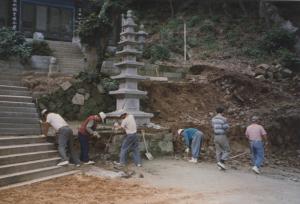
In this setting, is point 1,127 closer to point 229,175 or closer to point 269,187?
point 229,175

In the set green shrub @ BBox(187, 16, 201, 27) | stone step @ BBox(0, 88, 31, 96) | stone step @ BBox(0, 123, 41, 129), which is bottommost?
stone step @ BBox(0, 123, 41, 129)

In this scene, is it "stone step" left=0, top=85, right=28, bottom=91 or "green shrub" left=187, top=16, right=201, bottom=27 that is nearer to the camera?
"stone step" left=0, top=85, right=28, bottom=91

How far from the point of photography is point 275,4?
29875mm

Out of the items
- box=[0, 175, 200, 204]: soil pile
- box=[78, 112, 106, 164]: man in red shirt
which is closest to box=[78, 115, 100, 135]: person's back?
box=[78, 112, 106, 164]: man in red shirt

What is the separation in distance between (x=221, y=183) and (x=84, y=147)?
411 cm

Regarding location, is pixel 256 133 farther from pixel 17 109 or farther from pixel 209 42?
pixel 209 42

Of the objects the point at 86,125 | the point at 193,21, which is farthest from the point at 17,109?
the point at 193,21

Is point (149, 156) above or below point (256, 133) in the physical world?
below

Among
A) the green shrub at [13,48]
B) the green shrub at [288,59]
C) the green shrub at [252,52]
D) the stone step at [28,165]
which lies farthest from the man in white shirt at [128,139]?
the green shrub at [252,52]

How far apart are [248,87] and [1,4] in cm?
1765

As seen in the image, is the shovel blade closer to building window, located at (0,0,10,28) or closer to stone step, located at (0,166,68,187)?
stone step, located at (0,166,68,187)

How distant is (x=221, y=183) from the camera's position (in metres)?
10.8

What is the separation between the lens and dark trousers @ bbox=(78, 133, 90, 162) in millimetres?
12320

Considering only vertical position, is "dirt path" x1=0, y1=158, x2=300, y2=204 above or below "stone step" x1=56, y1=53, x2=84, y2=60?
below
